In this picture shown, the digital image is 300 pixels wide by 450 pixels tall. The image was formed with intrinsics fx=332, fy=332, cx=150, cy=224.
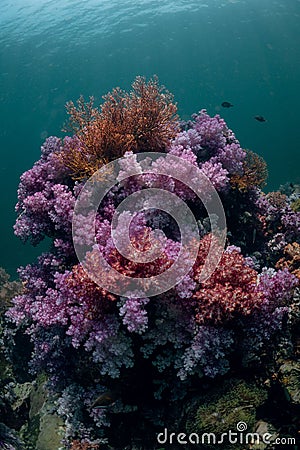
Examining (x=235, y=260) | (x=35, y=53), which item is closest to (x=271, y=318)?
(x=235, y=260)

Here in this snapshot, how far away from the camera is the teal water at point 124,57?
36250mm

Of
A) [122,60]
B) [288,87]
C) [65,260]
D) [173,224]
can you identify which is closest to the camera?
[173,224]

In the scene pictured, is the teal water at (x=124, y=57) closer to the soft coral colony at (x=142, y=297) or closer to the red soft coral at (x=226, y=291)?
the soft coral colony at (x=142, y=297)

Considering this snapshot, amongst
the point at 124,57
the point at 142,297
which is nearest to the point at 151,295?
the point at 142,297

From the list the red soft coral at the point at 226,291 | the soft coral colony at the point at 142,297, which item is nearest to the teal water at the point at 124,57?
the soft coral colony at the point at 142,297

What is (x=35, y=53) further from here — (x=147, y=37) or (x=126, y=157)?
(x=126, y=157)

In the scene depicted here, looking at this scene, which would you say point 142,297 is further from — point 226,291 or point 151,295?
point 226,291

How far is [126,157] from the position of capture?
504 centimetres

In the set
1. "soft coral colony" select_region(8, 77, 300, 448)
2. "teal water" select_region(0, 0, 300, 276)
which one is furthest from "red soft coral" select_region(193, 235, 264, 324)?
"teal water" select_region(0, 0, 300, 276)

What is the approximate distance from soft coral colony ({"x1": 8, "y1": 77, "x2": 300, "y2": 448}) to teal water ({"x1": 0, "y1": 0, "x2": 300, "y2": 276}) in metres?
25.9

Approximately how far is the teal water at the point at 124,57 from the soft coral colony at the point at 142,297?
2590cm

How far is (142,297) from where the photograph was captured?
405cm

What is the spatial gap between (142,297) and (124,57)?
2206 inches

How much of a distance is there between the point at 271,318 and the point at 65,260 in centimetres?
322
